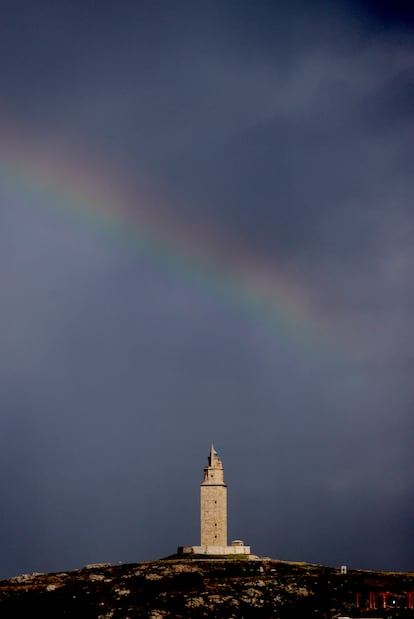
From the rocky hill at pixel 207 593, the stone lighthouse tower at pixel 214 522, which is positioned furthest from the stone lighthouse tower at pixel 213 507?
the rocky hill at pixel 207 593

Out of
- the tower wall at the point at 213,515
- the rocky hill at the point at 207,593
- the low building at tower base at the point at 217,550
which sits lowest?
the rocky hill at the point at 207,593

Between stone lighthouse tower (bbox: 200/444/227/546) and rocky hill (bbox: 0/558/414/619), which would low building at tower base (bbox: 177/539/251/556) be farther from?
rocky hill (bbox: 0/558/414/619)

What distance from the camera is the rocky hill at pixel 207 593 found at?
97.4 meters

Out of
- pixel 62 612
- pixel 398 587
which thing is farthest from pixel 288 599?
pixel 62 612

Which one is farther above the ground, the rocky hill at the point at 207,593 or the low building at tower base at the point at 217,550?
the low building at tower base at the point at 217,550

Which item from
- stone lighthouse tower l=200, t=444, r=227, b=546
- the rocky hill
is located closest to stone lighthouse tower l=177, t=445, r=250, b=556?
stone lighthouse tower l=200, t=444, r=227, b=546

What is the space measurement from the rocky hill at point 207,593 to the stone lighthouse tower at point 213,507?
49.0ft

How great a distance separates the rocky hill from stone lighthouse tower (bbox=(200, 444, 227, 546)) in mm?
14928

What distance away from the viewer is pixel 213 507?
445 ft

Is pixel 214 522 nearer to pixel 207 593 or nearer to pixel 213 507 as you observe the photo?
pixel 213 507

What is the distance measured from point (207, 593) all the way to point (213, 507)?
111ft

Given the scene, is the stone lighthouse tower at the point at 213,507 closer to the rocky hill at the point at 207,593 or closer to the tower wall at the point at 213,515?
the tower wall at the point at 213,515

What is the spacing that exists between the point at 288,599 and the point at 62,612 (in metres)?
26.0

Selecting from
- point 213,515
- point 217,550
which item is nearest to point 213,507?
point 213,515
